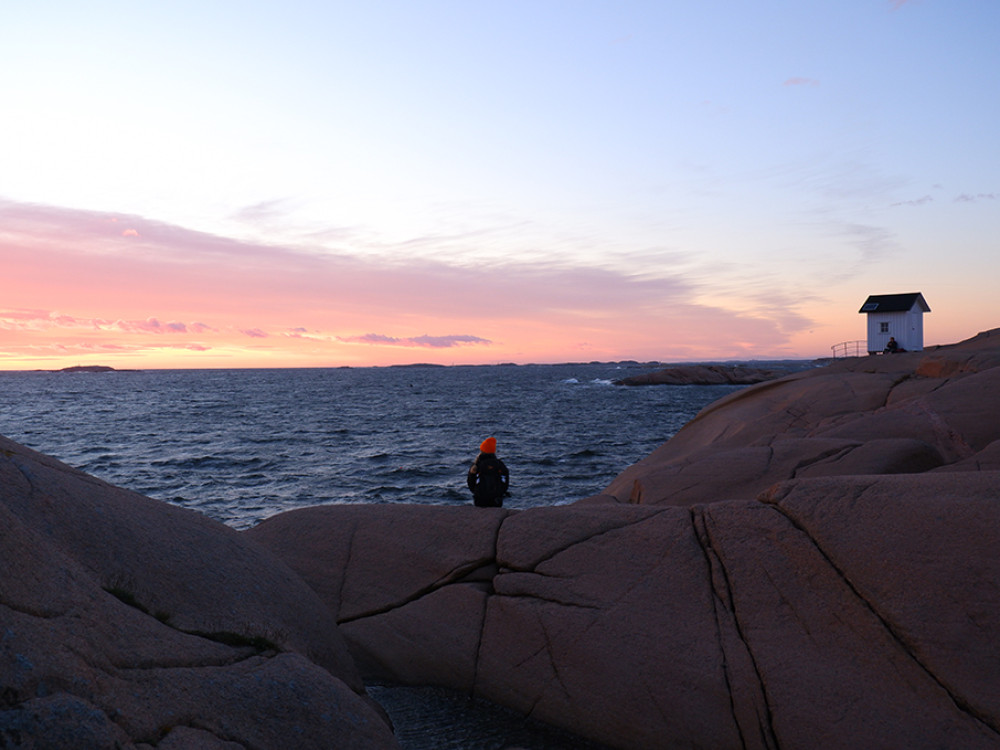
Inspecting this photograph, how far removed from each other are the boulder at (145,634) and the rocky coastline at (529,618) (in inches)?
0.7

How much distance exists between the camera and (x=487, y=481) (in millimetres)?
10258

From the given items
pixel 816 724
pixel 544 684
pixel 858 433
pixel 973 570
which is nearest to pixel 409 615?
pixel 544 684

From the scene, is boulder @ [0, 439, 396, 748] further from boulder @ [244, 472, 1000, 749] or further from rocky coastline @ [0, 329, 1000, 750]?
boulder @ [244, 472, 1000, 749]

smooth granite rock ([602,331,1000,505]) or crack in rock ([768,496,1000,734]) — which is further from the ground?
smooth granite rock ([602,331,1000,505])

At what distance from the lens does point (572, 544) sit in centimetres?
760

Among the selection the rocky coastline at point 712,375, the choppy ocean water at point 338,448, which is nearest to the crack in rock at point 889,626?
the choppy ocean water at point 338,448

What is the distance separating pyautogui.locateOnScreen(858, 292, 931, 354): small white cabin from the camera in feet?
153

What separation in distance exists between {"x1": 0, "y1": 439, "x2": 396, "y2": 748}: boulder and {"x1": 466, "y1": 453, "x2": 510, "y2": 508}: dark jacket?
3.58m

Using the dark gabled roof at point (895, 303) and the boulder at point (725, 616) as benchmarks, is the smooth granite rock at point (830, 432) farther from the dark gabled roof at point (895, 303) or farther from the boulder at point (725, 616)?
the dark gabled roof at point (895, 303)

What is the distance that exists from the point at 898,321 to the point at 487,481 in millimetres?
47000

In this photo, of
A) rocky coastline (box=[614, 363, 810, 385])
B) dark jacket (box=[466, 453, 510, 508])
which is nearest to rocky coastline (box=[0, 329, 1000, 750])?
dark jacket (box=[466, 453, 510, 508])

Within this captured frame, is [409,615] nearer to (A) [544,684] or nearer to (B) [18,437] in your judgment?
(A) [544,684]

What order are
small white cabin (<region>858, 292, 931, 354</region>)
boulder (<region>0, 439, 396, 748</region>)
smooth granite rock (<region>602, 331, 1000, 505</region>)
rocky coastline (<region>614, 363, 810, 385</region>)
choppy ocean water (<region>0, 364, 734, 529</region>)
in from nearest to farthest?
boulder (<region>0, 439, 396, 748</region>) → smooth granite rock (<region>602, 331, 1000, 505</region>) → choppy ocean water (<region>0, 364, 734, 529</region>) → small white cabin (<region>858, 292, 931, 354</region>) → rocky coastline (<region>614, 363, 810, 385</region>)

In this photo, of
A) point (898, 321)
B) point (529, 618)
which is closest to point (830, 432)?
point (529, 618)
